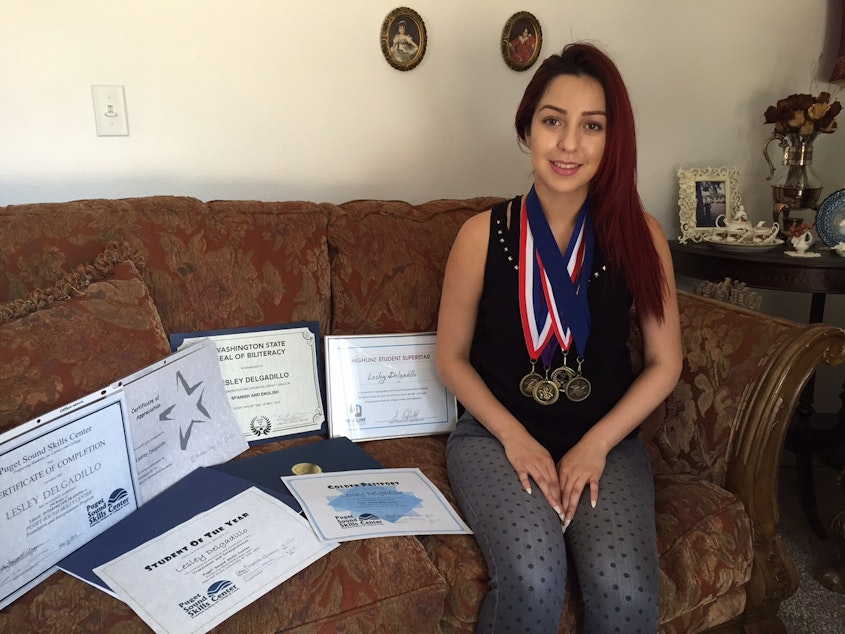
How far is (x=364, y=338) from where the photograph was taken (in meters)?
1.66

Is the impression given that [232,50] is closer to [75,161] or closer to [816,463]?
[75,161]

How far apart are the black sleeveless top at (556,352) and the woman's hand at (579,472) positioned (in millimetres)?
66

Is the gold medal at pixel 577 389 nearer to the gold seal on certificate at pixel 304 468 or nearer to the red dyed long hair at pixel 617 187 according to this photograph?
the red dyed long hair at pixel 617 187

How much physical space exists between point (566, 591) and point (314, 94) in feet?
4.53

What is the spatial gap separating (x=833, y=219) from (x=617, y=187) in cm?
100

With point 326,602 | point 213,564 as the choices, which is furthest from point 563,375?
point 213,564

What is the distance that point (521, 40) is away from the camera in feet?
6.79

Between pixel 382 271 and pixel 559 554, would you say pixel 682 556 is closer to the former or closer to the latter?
pixel 559 554

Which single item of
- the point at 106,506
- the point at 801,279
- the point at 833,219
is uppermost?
the point at 833,219

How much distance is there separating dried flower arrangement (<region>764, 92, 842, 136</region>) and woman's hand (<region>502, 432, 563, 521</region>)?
4.60 feet

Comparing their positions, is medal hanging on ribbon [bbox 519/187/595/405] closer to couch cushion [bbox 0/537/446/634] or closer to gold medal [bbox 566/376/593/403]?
gold medal [bbox 566/376/593/403]

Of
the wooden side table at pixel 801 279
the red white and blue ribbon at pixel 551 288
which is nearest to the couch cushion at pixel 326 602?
the red white and blue ribbon at pixel 551 288

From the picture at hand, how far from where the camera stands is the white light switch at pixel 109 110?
169 centimetres

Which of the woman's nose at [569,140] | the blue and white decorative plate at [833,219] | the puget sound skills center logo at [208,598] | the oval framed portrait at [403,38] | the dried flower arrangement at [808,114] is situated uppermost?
the oval framed portrait at [403,38]
